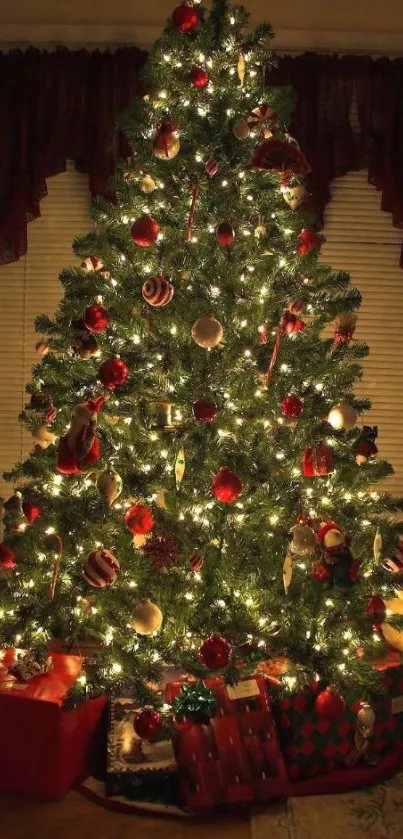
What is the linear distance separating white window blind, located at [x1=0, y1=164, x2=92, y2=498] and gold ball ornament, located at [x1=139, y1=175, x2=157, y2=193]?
3.41 ft

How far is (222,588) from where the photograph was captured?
1733 mm

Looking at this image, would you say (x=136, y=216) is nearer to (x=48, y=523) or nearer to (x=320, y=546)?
(x=48, y=523)

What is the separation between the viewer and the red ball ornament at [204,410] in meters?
1.63

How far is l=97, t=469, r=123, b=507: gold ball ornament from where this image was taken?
161 centimetres

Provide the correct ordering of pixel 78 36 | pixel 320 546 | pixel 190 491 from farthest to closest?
pixel 78 36
pixel 190 491
pixel 320 546

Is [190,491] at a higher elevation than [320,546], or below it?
higher

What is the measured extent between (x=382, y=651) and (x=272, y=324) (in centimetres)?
90

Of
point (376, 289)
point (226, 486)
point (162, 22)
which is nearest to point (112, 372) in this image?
point (226, 486)

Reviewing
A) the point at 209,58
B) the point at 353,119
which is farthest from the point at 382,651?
the point at 353,119

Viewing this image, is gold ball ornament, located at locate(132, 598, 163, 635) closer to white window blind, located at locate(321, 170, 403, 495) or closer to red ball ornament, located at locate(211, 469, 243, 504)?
red ball ornament, located at locate(211, 469, 243, 504)

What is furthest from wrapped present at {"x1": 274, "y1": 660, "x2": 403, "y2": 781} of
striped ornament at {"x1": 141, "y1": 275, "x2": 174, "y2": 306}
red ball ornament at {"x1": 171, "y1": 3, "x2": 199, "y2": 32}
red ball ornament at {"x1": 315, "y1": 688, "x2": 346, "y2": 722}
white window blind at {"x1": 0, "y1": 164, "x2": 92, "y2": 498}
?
red ball ornament at {"x1": 171, "y1": 3, "x2": 199, "y2": 32}

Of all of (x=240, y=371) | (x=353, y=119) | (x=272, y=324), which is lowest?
(x=240, y=371)

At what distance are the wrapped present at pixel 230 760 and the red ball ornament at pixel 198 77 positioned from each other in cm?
160

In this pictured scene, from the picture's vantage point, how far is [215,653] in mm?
1553
